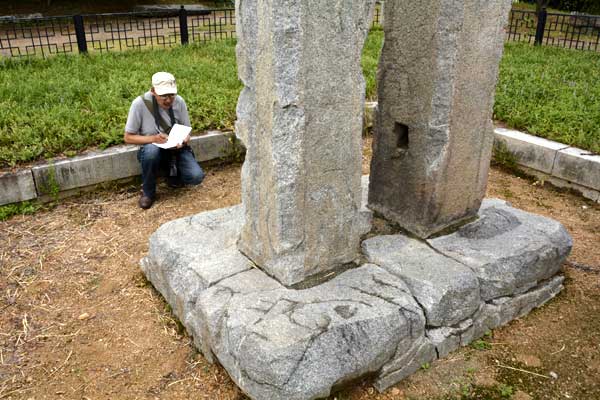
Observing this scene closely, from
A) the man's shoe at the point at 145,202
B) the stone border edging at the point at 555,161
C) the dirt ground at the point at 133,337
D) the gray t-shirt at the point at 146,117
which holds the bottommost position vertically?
the dirt ground at the point at 133,337

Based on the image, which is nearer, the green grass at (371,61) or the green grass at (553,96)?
the green grass at (553,96)

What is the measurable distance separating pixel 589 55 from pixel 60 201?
873 centimetres

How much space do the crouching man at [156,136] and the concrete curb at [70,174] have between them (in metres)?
0.25

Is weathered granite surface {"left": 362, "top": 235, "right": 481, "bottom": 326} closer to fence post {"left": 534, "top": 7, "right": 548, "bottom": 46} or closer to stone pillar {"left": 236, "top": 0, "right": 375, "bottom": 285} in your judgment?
stone pillar {"left": 236, "top": 0, "right": 375, "bottom": 285}

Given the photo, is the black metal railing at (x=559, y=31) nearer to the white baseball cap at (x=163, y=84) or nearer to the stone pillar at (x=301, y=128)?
the white baseball cap at (x=163, y=84)

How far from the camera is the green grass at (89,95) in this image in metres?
4.96

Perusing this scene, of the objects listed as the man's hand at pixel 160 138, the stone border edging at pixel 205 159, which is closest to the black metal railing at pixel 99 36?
the stone border edging at pixel 205 159

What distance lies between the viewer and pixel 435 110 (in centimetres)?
315

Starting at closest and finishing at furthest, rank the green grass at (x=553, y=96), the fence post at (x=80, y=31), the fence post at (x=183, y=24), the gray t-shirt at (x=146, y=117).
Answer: the gray t-shirt at (x=146, y=117) < the green grass at (x=553, y=96) < the fence post at (x=80, y=31) < the fence post at (x=183, y=24)

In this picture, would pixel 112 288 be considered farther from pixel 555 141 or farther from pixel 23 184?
pixel 555 141

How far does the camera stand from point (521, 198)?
5.05 meters

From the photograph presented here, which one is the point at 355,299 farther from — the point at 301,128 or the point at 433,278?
the point at 301,128

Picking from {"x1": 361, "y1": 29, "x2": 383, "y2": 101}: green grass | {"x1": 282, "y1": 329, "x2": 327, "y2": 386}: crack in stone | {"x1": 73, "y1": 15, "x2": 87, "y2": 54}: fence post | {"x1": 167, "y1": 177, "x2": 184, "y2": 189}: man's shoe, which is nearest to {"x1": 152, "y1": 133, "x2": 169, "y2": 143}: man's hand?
{"x1": 167, "y1": 177, "x2": 184, "y2": 189}: man's shoe

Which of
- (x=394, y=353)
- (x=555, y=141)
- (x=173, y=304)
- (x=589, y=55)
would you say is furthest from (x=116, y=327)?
(x=589, y=55)
